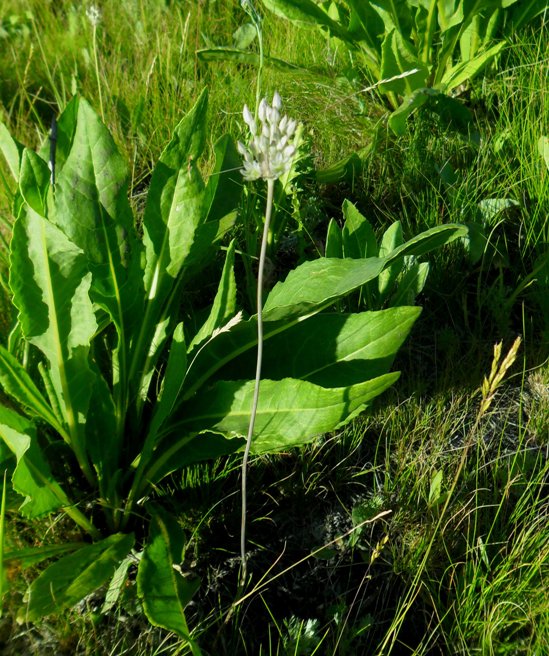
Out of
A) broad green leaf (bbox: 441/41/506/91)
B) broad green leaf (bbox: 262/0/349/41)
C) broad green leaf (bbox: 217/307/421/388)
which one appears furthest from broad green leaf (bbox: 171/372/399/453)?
broad green leaf (bbox: 262/0/349/41)

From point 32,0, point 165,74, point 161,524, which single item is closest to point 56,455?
point 161,524

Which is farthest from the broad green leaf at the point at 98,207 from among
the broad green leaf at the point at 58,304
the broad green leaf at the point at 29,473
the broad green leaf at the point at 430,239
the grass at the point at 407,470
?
the broad green leaf at the point at 430,239

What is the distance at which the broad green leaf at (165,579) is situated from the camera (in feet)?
4.10

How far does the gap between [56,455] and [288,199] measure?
992mm

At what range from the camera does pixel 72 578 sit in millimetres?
1319

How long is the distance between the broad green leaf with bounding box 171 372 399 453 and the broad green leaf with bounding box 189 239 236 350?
137 mm

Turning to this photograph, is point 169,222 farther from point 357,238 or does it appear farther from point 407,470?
point 407,470

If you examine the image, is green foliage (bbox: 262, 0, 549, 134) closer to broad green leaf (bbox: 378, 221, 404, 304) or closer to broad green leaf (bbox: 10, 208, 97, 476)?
broad green leaf (bbox: 378, 221, 404, 304)

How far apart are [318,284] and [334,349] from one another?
142 mm

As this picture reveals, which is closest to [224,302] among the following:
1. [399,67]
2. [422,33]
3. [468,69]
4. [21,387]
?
[21,387]

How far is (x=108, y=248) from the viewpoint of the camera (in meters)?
1.60

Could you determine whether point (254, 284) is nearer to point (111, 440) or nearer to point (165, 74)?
point (111, 440)

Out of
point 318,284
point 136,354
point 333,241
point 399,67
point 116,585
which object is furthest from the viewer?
point 399,67

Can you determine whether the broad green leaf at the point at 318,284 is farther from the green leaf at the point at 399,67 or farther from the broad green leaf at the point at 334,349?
the green leaf at the point at 399,67
